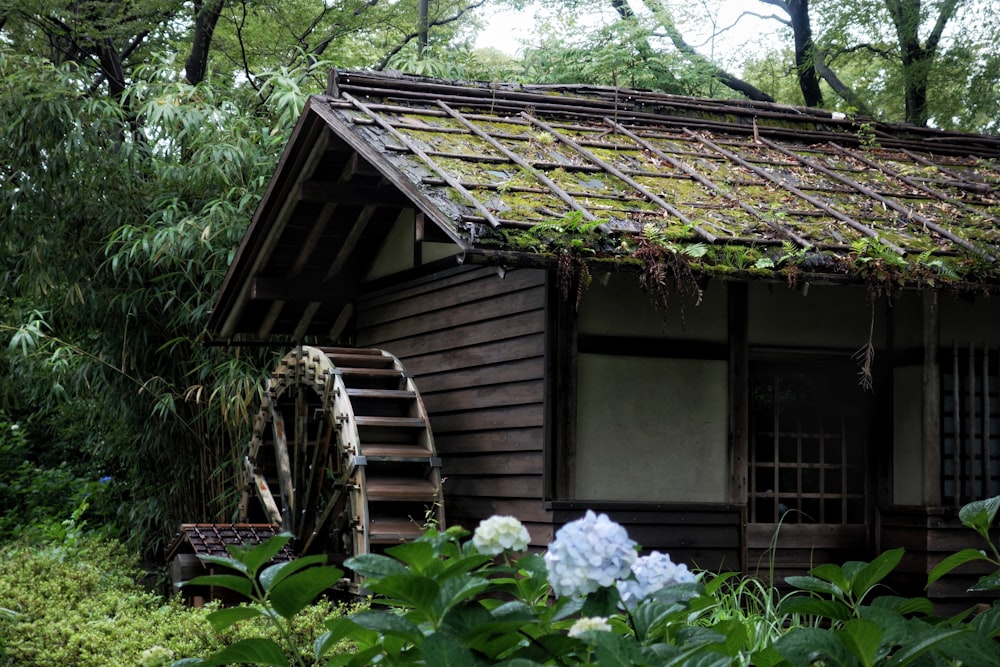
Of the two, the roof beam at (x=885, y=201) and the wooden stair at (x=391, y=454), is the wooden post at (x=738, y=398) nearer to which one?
the roof beam at (x=885, y=201)

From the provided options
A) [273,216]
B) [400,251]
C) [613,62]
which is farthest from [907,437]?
[613,62]

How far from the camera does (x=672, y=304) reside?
22.3ft

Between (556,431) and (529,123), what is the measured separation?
7.38ft

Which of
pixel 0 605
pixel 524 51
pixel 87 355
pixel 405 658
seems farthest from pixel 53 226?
pixel 405 658

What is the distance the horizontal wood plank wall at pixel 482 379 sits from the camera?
676cm

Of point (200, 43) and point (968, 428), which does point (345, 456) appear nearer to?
point (968, 428)

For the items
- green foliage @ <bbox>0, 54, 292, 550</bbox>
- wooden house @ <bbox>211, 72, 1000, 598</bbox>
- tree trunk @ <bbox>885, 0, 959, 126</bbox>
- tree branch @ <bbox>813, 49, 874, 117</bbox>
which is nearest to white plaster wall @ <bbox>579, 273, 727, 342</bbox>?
wooden house @ <bbox>211, 72, 1000, 598</bbox>

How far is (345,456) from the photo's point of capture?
757 centimetres

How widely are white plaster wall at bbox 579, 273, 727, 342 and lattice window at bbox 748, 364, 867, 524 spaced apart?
79 cm

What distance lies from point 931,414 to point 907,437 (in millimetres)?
344

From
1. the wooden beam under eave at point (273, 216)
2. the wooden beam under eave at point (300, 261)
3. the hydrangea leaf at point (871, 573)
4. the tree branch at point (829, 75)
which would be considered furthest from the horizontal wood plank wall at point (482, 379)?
the tree branch at point (829, 75)

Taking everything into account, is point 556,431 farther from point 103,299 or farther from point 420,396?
point 103,299

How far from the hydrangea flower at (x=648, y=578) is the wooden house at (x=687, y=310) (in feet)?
11.7

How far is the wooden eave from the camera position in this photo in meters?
5.78
